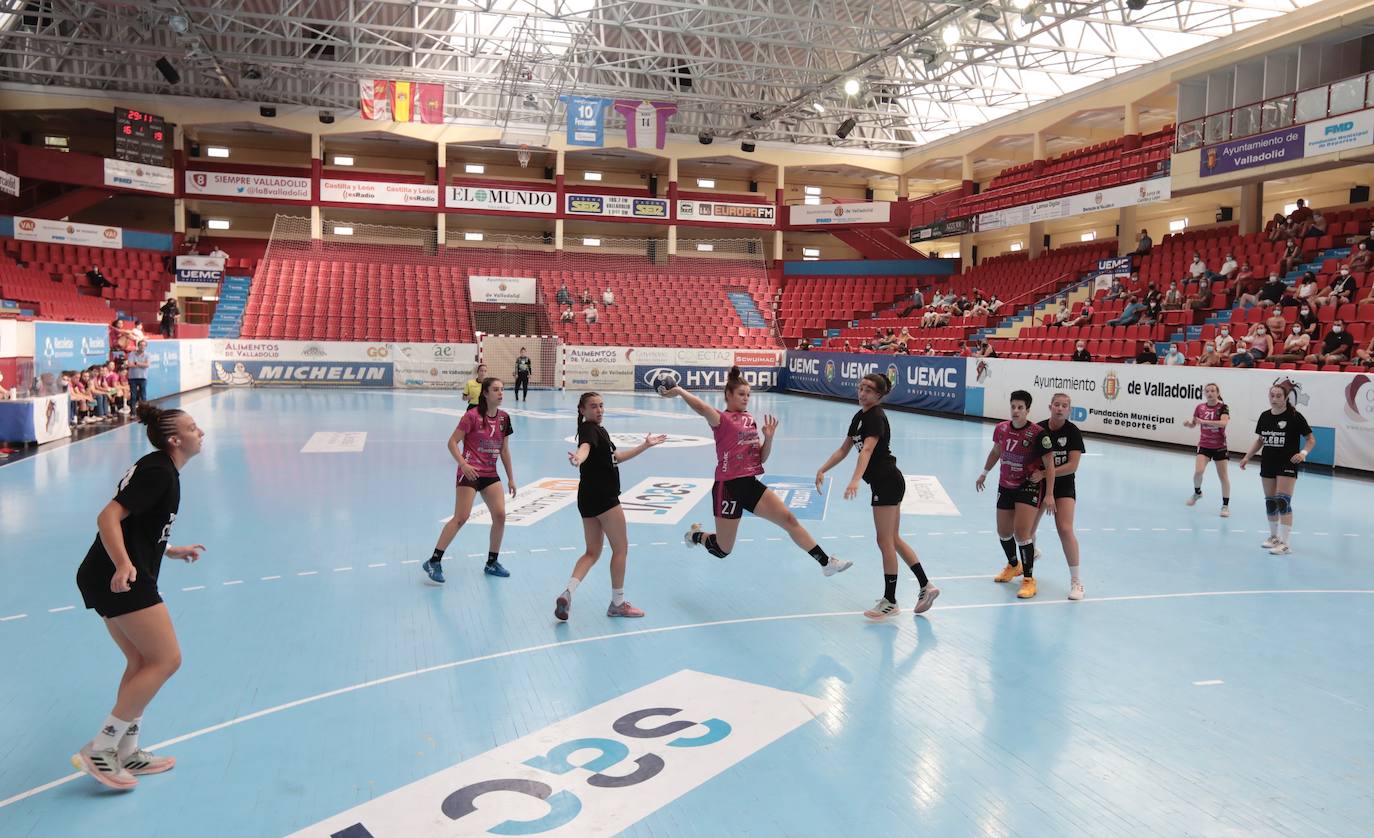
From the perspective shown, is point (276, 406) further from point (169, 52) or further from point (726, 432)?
point (726, 432)

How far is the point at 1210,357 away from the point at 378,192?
34010 mm

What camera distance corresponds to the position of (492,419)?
791 centimetres

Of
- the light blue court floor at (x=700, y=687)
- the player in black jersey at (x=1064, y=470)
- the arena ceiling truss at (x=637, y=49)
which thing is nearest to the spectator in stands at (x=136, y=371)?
the arena ceiling truss at (x=637, y=49)

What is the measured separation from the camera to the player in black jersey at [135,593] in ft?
13.4

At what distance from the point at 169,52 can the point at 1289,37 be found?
1309 inches

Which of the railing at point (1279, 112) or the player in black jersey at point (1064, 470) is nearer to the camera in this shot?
the player in black jersey at point (1064, 470)

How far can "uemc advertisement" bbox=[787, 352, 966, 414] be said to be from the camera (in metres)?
26.3

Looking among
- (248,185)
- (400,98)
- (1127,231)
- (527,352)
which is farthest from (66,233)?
(1127,231)

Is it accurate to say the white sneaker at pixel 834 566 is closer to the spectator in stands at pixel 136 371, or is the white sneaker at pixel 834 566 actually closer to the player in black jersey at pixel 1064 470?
the player in black jersey at pixel 1064 470

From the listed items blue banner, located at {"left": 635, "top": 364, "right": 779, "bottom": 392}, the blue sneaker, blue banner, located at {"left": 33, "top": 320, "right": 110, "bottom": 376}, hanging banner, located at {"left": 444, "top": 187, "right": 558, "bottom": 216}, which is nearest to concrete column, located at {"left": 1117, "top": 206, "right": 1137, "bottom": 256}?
blue banner, located at {"left": 635, "top": 364, "right": 779, "bottom": 392}

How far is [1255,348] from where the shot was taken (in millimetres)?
18312

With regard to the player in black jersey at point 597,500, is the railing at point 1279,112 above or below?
above

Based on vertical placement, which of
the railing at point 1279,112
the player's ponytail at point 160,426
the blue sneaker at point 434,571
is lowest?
the blue sneaker at point 434,571

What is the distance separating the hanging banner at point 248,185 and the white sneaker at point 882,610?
39.0 metres
